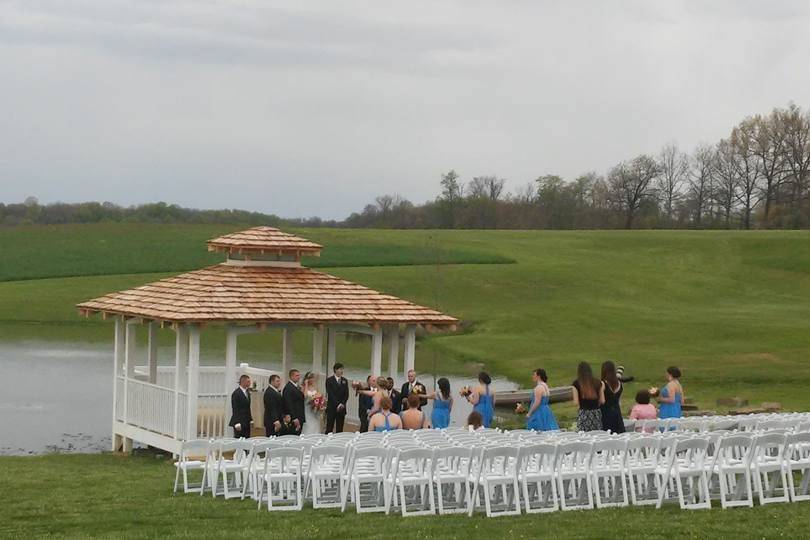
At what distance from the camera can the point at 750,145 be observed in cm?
10138

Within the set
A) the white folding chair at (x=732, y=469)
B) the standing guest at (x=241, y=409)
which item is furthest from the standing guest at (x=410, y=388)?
the white folding chair at (x=732, y=469)

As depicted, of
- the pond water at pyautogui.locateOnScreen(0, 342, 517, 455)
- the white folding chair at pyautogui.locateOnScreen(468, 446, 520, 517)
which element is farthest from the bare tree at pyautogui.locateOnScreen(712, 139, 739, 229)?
the white folding chair at pyautogui.locateOnScreen(468, 446, 520, 517)

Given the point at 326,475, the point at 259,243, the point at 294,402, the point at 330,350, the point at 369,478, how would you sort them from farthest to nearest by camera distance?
the point at 330,350 < the point at 259,243 < the point at 294,402 < the point at 326,475 < the point at 369,478

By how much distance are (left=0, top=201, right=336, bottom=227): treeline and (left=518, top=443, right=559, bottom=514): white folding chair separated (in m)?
87.1

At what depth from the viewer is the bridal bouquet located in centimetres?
2259

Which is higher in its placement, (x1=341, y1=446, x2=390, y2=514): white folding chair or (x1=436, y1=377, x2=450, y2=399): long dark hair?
(x1=436, y1=377, x2=450, y2=399): long dark hair

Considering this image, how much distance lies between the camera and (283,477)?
1468 centimetres

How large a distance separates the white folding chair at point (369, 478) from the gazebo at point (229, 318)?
26.2ft

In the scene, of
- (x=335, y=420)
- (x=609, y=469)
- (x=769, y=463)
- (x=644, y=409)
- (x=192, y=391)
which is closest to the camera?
(x=609, y=469)

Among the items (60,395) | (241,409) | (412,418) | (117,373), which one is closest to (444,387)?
(412,418)

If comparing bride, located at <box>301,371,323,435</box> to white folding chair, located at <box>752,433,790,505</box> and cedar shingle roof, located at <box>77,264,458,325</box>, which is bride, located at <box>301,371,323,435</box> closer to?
cedar shingle roof, located at <box>77,264,458,325</box>

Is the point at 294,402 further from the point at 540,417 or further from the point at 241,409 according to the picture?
the point at 540,417

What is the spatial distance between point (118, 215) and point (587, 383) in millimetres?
92565

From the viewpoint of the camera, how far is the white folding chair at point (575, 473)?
1402cm
